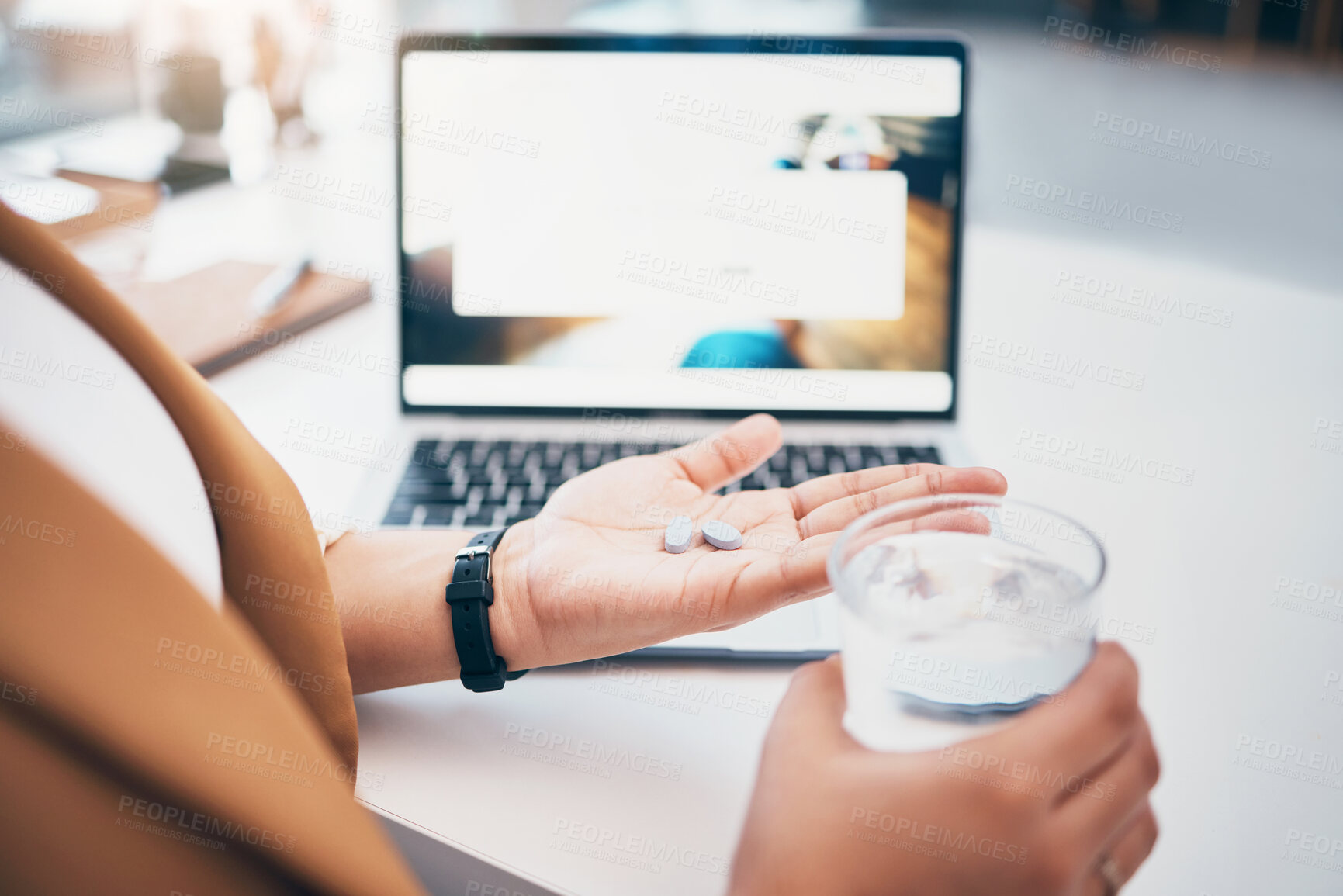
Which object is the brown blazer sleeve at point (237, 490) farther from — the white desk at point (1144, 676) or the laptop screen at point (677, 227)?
the laptop screen at point (677, 227)

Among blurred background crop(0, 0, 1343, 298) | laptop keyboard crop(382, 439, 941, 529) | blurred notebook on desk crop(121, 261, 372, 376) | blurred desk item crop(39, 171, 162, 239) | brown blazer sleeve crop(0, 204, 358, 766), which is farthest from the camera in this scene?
blurred background crop(0, 0, 1343, 298)

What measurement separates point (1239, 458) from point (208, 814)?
86 cm

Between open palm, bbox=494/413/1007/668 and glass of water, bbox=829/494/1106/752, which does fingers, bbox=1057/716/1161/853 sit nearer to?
glass of water, bbox=829/494/1106/752

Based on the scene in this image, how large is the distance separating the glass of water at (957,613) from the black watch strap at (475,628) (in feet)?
0.83

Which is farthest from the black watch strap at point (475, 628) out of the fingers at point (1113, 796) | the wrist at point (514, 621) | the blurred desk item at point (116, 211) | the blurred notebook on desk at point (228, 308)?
the blurred desk item at point (116, 211)

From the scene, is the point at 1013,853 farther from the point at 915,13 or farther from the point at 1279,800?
the point at 915,13

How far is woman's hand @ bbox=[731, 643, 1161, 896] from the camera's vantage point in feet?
1.10

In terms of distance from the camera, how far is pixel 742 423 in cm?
63

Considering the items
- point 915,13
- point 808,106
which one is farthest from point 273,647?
point 915,13

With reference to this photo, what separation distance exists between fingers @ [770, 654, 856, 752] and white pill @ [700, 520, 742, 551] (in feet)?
0.46

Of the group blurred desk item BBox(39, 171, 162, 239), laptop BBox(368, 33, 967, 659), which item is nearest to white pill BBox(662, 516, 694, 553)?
laptop BBox(368, 33, 967, 659)

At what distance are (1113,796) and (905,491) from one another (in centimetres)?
22

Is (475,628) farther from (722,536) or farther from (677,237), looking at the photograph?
(677,237)

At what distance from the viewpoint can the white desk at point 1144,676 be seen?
19.1 inches
